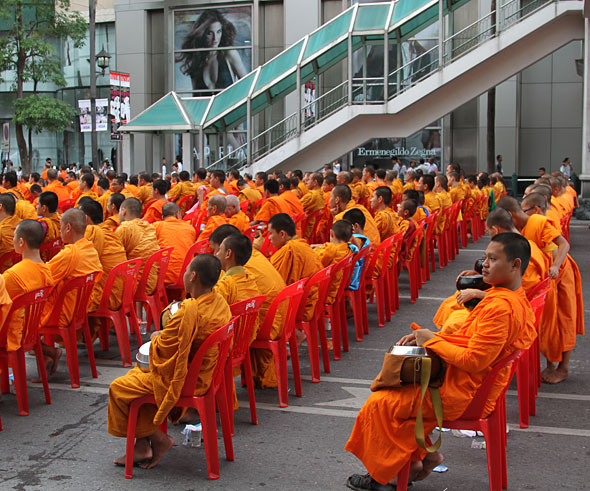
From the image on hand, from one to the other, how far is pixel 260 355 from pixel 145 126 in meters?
16.6

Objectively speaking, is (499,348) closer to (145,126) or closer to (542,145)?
(145,126)

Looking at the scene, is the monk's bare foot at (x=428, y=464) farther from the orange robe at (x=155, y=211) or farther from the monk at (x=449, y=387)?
the orange robe at (x=155, y=211)

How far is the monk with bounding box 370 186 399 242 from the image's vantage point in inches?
403

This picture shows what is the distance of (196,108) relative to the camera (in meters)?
22.3

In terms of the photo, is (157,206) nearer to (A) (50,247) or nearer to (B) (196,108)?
(A) (50,247)

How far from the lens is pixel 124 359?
7.18 metres

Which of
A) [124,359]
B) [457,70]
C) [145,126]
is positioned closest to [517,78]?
[457,70]

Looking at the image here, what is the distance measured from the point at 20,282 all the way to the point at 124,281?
133 cm

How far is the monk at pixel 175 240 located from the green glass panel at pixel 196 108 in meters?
12.8

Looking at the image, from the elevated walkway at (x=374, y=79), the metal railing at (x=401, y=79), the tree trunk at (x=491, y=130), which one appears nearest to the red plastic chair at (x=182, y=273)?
the metal railing at (x=401, y=79)

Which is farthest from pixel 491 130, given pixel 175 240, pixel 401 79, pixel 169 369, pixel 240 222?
pixel 169 369

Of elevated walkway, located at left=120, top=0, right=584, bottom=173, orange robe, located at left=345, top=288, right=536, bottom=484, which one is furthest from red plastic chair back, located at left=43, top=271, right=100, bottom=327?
elevated walkway, located at left=120, top=0, right=584, bottom=173

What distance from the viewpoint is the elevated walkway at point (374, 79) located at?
66.7ft

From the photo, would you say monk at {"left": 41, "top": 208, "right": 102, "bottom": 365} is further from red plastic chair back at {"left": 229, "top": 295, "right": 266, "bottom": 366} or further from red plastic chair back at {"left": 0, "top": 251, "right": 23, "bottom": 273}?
red plastic chair back at {"left": 0, "top": 251, "right": 23, "bottom": 273}
